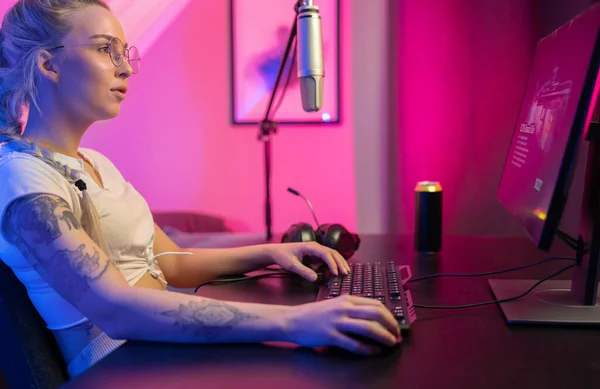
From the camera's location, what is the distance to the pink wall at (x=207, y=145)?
2139 millimetres

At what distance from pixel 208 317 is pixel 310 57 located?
2.33 feet

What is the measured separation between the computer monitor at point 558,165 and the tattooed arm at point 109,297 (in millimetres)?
379

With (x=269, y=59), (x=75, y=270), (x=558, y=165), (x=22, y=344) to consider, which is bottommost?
(x=22, y=344)

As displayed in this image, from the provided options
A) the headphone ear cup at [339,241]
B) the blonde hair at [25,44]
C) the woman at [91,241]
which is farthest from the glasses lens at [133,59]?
the headphone ear cup at [339,241]

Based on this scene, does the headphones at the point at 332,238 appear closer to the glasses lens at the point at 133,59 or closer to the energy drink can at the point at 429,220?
the energy drink can at the point at 429,220

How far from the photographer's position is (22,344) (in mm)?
819

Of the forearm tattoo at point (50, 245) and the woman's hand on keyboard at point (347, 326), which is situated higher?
the forearm tattoo at point (50, 245)

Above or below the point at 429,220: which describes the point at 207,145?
above

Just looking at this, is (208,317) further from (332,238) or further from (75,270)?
(332,238)

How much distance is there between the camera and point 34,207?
80 centimetres

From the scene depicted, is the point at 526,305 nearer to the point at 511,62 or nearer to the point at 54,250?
the point at 54,250

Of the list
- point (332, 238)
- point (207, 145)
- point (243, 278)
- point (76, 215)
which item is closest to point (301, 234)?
point (332, 238)

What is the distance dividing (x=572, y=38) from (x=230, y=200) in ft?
5.21

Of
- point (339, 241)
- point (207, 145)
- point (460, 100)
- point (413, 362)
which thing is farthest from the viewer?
point (207, 145)
